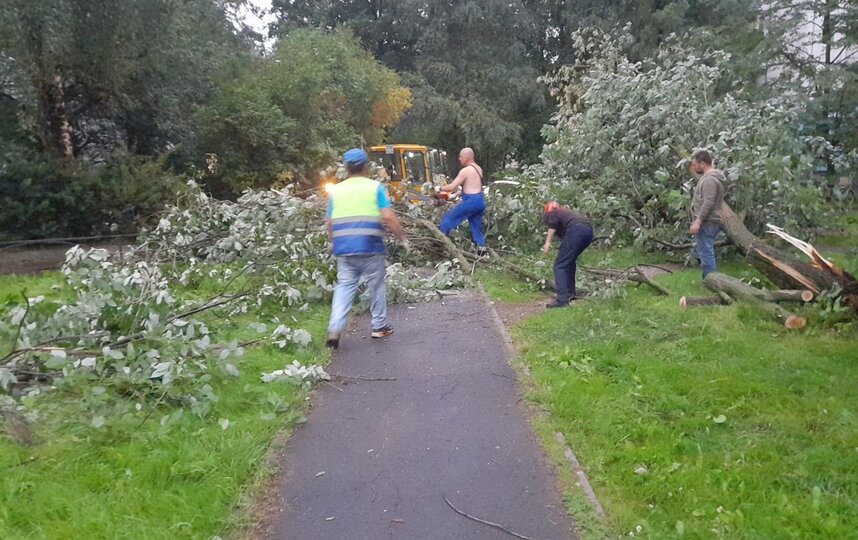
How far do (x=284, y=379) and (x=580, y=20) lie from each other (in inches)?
1197

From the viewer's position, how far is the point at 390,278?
8.21m

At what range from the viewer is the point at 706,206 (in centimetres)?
816

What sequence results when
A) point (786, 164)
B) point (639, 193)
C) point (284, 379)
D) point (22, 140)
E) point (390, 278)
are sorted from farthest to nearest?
point (22, 140) → point (639, 193) → point (786, 164) → point (390, 278) → point (284, 379)

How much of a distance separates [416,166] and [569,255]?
39.9ft

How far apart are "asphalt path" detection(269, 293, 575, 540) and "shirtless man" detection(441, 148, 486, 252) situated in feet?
14.0

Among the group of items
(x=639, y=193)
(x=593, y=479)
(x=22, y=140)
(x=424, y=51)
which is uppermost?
(x=424, y=51)

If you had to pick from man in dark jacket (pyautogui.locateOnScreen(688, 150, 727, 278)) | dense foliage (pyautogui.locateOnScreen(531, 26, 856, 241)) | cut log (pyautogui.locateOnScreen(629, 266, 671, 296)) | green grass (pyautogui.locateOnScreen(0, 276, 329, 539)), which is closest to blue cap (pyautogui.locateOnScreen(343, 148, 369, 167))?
green grass (pyautogui.locateOnScreen(0, 276, 329, 539))

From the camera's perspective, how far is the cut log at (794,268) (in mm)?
6344

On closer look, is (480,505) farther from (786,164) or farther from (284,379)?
(786,164)

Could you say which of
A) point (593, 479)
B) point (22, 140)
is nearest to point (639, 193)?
point (593, 479)

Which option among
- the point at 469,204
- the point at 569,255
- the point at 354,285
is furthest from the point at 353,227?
the point at 469,204

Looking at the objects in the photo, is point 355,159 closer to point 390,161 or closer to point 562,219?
point 562,219

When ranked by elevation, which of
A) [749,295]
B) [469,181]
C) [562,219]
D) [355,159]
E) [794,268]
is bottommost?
[749,295]

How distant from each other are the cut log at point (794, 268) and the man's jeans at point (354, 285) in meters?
3.90
